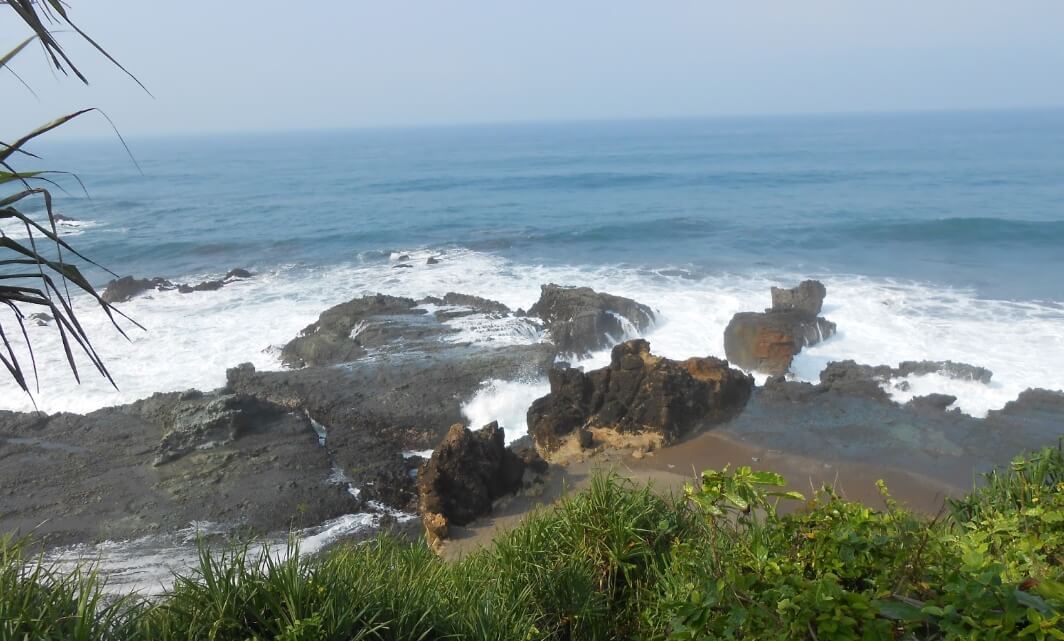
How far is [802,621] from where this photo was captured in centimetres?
301

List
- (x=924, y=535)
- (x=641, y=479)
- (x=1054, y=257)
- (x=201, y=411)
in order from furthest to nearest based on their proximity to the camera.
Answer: (x=1054, y=257) → (x=201, y=411) → (x=641, y=479) → (x=924, y=535)

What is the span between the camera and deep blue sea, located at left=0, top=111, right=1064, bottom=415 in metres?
19.3

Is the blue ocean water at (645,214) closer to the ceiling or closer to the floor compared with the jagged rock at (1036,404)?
closer to the ceiling

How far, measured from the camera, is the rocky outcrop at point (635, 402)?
1342cm

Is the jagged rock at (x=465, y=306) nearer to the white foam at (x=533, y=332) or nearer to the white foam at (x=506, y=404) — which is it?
the white foam at (x=533, y=332)

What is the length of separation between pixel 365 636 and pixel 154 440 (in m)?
10.9

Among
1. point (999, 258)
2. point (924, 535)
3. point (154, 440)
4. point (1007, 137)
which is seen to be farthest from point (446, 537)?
point (1007, 137)

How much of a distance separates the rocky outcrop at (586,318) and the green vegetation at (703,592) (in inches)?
473

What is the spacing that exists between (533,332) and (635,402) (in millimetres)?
5896

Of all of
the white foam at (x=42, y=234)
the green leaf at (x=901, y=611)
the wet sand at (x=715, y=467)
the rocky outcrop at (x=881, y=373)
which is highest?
the green leaf at (x=901, y=611)

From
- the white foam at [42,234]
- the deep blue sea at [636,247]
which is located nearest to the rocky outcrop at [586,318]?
the deep blue sea at [636,247]

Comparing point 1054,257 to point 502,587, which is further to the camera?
point 1054,257

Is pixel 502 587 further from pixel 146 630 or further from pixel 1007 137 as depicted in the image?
pixel 1007 137

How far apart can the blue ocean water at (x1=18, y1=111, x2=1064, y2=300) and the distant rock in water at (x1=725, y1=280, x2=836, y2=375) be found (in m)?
9.12
